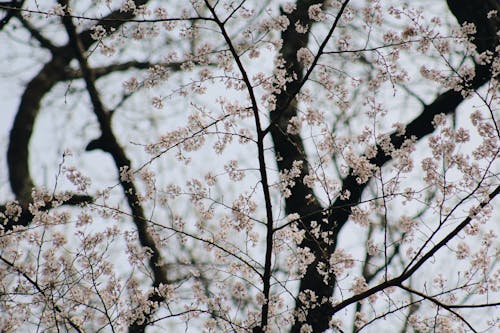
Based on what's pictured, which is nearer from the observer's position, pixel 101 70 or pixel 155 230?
pixel 155 230

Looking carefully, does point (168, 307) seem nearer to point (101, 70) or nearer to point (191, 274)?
point (191, 274)

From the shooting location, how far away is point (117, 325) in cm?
469

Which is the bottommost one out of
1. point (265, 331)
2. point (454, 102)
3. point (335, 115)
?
point (265, 331)

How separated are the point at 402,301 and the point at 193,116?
2.27m

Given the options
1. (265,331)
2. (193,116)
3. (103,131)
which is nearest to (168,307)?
(265,331)

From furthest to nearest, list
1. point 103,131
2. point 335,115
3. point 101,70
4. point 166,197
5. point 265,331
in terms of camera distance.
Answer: point 101,70, point 335,115, point 103,131, point 166,197, point 265,331

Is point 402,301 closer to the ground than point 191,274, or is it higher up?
closer to the ground

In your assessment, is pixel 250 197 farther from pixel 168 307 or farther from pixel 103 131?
pixel 103 131

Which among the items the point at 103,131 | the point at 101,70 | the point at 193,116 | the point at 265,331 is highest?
the point at 101,70

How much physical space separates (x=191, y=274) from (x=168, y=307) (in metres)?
0.51

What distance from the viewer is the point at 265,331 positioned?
13.6 feet

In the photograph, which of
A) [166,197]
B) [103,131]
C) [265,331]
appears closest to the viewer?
[265,331]

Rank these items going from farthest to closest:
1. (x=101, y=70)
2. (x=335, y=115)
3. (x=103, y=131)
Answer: (x=101, y=70) < (x=335, y=115) < (x=103, y=131)

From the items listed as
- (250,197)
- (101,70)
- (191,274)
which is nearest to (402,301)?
(250,197)
